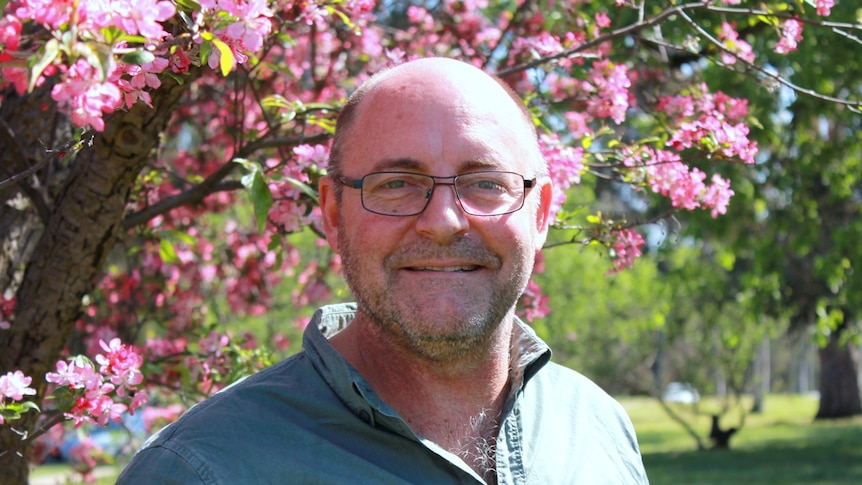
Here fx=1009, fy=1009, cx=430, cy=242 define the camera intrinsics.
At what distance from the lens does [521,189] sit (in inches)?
84.8

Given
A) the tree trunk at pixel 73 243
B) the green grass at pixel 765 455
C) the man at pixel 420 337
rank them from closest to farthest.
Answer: the man at pixel 420 337 → the tree trunk at pixel 73 243 → the green grass at pixel 765 455

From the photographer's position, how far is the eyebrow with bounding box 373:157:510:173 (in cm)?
206

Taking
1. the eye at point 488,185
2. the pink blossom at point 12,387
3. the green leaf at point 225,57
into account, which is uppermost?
the green leaf at point 225,57

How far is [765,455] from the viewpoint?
51.0 ft

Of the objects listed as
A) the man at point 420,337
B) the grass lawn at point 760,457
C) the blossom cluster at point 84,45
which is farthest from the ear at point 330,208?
the grass lawn at point 760,457

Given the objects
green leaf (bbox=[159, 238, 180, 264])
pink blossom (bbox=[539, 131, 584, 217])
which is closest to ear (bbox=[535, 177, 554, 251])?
pink blossom (bbox=[539, 131, 584, 217])

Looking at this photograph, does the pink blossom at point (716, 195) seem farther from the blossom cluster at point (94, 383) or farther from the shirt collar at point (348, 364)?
the blossom cluster at point (94, 383)

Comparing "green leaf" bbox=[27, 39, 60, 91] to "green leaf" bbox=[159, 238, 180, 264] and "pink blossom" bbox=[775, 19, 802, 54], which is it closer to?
"green leaf" bbox=[159, 238, 180, 264]

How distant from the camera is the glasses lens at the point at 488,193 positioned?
2.06 metres

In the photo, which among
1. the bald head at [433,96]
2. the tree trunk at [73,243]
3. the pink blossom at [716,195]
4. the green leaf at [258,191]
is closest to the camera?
the bald head at [433,96]

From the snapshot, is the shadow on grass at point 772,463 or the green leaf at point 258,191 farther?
the shadow on grass at point 772,463

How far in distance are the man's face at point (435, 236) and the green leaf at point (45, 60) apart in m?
0.83

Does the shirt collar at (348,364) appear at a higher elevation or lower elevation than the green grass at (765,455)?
higher

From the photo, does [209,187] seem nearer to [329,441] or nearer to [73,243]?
[73,243]
